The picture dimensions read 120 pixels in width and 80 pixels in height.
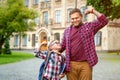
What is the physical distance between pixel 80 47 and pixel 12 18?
3239 cm

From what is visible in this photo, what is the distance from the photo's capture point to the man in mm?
7262

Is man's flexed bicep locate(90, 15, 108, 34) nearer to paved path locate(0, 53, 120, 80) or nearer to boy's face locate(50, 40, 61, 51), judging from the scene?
boy's face locate(50, 40, 61, 51)

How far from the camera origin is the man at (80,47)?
23.8 feet

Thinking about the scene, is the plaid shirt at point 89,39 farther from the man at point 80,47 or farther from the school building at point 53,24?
the school building at point 53,24

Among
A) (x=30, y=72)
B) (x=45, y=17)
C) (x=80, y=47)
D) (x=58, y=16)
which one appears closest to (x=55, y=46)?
(x=80, y=47)

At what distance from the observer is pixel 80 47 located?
7297mm

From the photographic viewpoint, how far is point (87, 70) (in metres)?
7.25

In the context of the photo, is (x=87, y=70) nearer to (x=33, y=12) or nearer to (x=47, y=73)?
(x=47, y=73)

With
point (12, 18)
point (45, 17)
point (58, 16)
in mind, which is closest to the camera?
point (12, 18)

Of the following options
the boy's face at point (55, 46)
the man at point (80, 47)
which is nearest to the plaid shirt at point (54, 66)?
the boy's face at point (55, 46)

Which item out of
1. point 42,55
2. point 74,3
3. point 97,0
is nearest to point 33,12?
point 97,0

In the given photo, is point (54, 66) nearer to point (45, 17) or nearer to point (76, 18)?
point (76, 18)

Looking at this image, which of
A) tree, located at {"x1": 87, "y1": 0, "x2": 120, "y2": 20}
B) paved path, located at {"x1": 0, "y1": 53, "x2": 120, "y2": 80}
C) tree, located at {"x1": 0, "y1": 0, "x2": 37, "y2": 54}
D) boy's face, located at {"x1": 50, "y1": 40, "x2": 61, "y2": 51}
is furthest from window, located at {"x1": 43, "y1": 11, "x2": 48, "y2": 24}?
boy's face, located at {"x1": 50, "y1": 40, "x2": 61, "y2": 51}

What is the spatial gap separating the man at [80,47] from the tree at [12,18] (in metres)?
30.4
